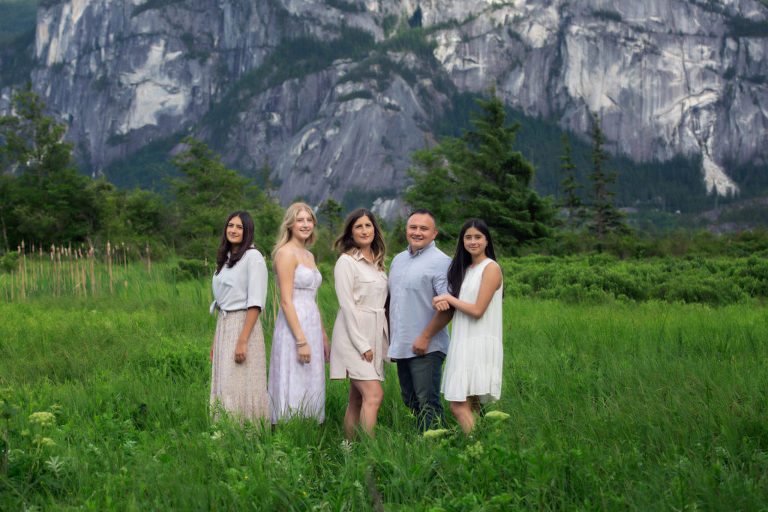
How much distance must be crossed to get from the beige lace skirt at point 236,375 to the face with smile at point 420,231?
1.44 meters

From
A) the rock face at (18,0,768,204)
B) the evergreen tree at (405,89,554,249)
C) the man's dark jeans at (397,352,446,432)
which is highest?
the rock face at (18,0,768,204)

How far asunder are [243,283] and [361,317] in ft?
3.28

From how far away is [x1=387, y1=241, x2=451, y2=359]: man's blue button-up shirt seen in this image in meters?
4.29

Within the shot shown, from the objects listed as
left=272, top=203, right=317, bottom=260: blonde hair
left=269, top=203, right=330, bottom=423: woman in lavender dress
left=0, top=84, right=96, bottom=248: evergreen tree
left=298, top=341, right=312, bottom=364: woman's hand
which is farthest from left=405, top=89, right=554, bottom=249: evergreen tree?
left=298, top=341, right=312, bottom=364: woman's hand

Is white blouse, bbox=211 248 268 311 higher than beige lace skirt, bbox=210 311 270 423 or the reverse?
higher

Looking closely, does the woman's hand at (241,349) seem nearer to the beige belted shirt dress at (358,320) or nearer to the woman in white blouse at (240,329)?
the woman in white blouse at (240,329)

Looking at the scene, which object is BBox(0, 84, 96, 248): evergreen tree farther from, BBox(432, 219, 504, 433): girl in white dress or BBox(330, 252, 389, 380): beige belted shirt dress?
BBox(432, 219, 504, 433): girl in white dress

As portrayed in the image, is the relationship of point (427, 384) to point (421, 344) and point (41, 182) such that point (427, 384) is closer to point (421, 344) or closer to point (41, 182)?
point (421, 344)

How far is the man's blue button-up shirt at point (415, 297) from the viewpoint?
14.1 ft

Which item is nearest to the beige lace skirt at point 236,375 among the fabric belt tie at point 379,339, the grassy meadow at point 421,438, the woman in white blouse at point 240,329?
the woman in white blouse at point 240,329

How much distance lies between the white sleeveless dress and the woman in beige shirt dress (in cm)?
53

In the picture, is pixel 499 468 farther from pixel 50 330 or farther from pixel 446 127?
pixel 446 127

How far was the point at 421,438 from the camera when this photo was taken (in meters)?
3.76

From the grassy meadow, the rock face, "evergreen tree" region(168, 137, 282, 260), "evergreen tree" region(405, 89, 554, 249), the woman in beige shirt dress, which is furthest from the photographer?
the rock face
